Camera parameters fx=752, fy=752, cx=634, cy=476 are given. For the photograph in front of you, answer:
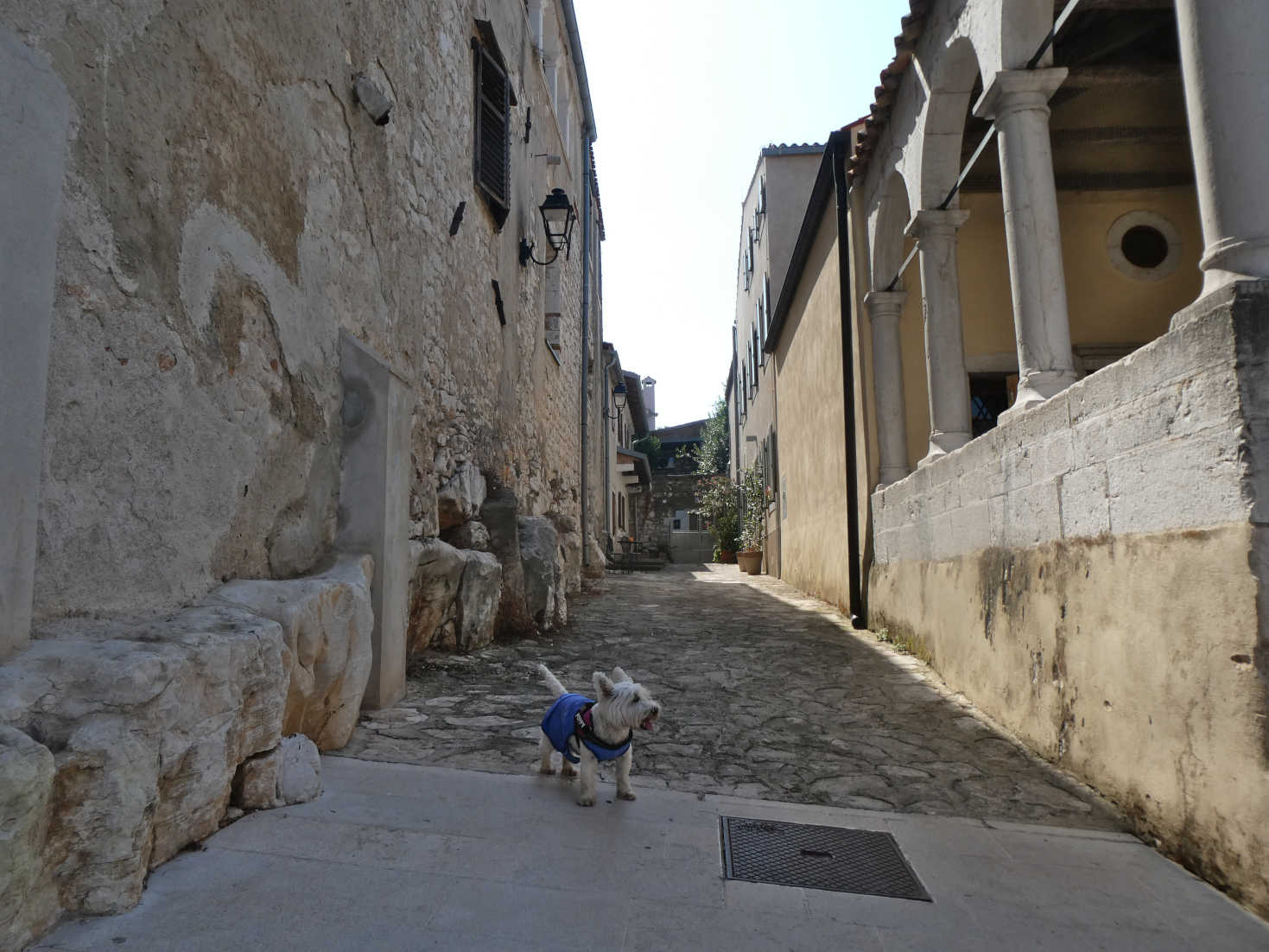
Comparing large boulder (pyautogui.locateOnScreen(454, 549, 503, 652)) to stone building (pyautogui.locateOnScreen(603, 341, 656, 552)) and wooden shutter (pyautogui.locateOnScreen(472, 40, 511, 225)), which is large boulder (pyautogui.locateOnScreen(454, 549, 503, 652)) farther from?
stone building (pyautogui.locateOnScreen(603, 341, 656, 552))

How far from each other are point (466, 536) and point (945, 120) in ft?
15.7

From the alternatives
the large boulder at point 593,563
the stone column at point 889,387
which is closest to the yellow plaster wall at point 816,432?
A: the stone column at point 889,387

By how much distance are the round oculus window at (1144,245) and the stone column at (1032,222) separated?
4.09 meters

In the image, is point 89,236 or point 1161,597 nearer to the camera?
point 89,236

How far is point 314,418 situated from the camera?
3588 mm

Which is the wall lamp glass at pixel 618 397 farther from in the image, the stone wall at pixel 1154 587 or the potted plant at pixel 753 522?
the stone wall at pixel 1154 587

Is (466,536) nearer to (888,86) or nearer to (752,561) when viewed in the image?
(888,86)

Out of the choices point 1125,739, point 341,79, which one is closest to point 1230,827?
point 1125,739

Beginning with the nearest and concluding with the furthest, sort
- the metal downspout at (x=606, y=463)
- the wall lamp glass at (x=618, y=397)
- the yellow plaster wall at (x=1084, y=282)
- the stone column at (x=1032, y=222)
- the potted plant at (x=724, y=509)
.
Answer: the stone column at (x=1032, y=222) → the yellow plaster wall at (x=1084, y=282) → the metal downspout at (x=606, y=463) → the potted plant at (x=724, y=509) → the wall lamp glass at (x=618, y=397)

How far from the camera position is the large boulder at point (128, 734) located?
1763 millimetres

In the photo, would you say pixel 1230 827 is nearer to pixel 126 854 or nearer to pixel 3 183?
pixel 126 854

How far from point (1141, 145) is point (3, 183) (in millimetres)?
8408

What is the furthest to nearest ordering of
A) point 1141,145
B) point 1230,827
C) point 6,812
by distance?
1. point 1141,145
2. point 1230,827
3. point 6,812

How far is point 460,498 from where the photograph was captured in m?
5.89
